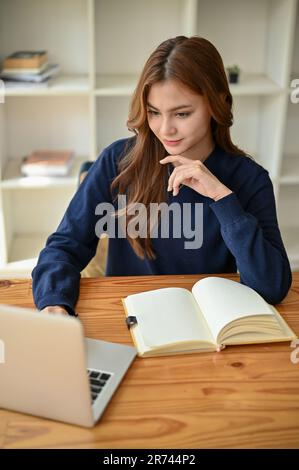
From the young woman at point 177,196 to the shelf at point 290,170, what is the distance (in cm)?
117

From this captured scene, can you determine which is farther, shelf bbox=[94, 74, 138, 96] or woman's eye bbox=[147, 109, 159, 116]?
shelf bbox=[94, 74, 138, 96]

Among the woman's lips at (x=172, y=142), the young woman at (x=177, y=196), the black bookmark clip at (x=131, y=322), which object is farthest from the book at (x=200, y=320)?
the woman's lips at (x=172, y=142)

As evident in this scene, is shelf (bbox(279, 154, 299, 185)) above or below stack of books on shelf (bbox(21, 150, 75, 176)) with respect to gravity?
below

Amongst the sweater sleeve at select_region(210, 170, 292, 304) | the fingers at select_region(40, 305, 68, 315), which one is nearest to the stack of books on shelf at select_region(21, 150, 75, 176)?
the sweater sleeve at select_region(210, 170, 292, 304)

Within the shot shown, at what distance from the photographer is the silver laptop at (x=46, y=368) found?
867mm

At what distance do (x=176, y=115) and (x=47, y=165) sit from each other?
1.33m

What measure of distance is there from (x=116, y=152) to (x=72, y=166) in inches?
46.9

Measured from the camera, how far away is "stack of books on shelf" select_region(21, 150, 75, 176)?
8.59 feet

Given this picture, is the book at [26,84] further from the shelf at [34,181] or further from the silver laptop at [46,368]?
the silver laptop at [46,368]

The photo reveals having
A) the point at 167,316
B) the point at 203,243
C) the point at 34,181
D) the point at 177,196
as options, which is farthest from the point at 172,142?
the point at 34,181

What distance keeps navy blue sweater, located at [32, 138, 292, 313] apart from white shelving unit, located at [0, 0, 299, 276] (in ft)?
3.32

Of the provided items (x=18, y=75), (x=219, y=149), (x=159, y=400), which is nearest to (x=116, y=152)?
(x=219, y=149)

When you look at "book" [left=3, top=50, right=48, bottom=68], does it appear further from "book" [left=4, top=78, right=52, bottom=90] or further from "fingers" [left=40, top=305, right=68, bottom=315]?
"fingers" [left=40, top=305, right=68, bottom=315]
